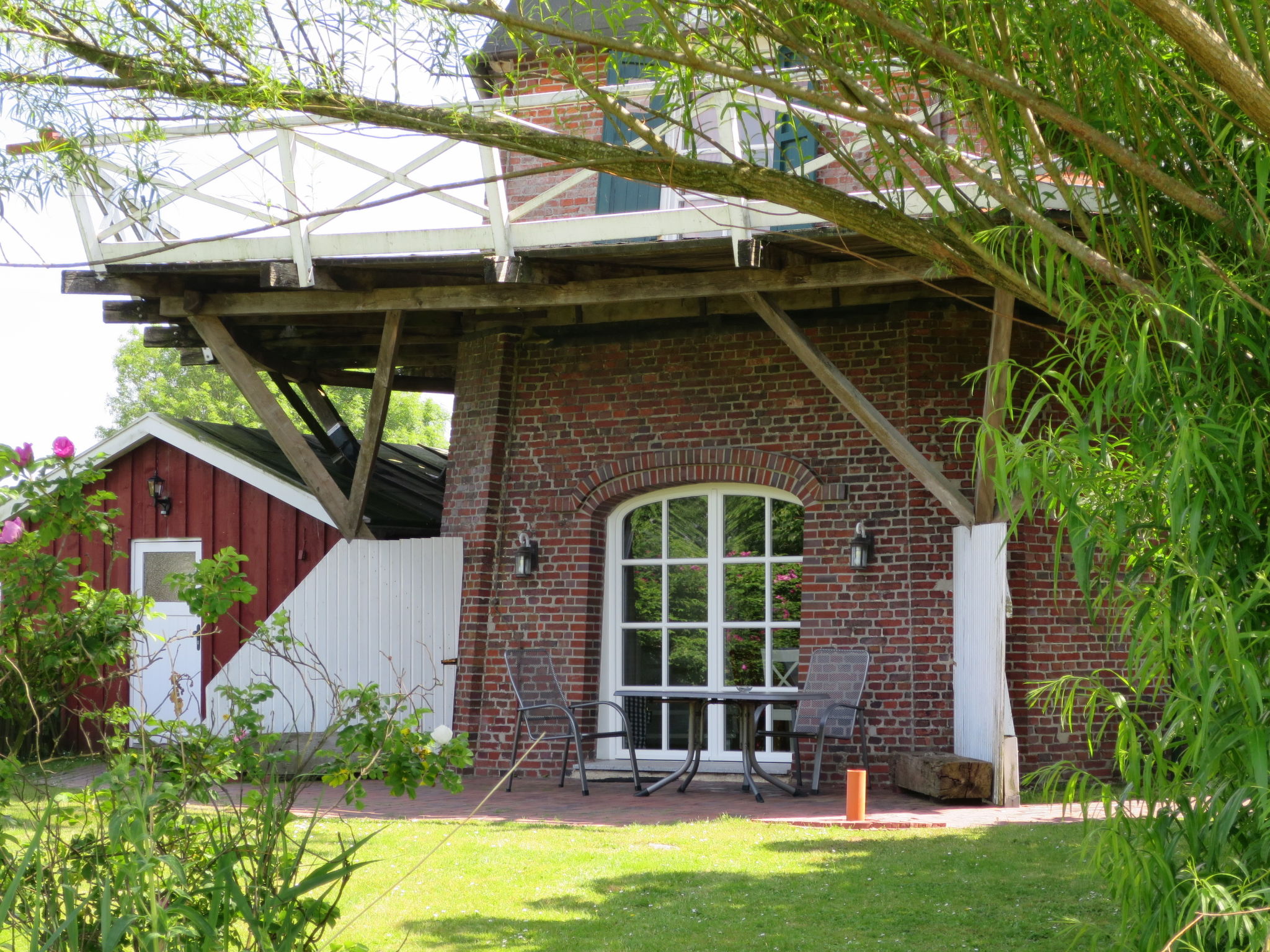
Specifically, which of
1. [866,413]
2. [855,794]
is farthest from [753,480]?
[855,794]

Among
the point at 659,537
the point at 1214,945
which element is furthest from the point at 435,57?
the point at 659,537

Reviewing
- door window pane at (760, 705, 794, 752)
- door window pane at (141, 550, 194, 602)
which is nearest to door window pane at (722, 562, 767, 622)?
door window pane at (760, 705, 794, 752)

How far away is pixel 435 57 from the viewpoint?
364cm

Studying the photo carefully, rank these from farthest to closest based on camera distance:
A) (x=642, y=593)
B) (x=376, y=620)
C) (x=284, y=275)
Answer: (x=376, y=620), (x=642, y=593), (x=284, y=275)

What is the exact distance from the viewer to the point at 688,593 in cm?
950

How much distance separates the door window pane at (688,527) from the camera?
31.0 ft

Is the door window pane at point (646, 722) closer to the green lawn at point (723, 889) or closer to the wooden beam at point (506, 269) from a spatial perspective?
the green lawn at point (723, 889)

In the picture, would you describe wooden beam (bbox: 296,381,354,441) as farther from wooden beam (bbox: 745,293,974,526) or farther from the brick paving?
wooden beam (bbox: 745,293,974,526)

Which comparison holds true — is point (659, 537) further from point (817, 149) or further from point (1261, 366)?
point (1261, 366)

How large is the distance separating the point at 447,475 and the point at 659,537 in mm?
1829

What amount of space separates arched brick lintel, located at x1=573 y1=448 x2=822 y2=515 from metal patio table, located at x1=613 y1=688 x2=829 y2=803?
57.7 inches

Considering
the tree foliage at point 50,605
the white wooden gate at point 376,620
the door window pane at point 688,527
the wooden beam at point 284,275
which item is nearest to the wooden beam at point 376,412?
the white wooden gate at point 376,620

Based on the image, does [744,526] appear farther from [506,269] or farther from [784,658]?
[506,269]

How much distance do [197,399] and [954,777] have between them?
28620 mm
